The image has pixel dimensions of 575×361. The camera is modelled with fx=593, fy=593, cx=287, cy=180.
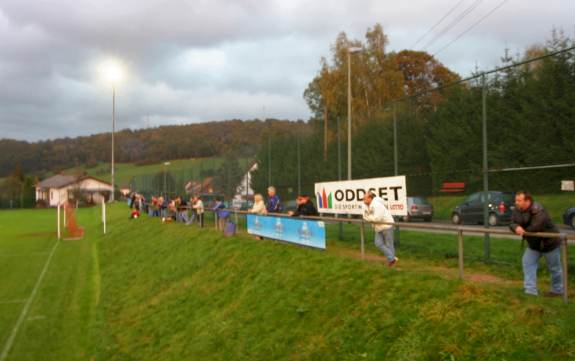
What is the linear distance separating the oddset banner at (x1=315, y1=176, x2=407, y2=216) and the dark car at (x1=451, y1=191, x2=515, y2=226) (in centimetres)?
139

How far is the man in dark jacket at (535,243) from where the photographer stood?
293 inches

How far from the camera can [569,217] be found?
10352 millimetres

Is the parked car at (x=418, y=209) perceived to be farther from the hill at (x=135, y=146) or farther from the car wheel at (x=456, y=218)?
the hill at (x=135, y=146)

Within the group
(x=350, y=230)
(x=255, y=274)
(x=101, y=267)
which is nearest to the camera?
(x=255, y=274)

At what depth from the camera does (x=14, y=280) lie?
2161cm

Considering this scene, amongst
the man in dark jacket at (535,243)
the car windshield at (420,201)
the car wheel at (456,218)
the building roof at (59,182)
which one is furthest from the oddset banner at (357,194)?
the building roof at (59,182)

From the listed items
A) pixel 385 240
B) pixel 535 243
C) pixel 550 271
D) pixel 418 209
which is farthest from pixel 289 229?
pixel 550 271

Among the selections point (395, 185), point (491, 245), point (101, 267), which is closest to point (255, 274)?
point (395, 185)

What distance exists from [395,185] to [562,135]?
4.13 metres

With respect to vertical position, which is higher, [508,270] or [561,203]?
[561,203]

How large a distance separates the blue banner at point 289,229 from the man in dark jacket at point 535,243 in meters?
5.04

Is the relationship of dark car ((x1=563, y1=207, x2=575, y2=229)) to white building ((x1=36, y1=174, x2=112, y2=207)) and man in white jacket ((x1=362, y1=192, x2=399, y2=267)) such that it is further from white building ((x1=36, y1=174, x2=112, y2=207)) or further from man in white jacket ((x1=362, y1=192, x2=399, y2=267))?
white building ((x1=36, y1=174, x2=112, y2=207))

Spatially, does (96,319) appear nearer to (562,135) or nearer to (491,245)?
(491,245)

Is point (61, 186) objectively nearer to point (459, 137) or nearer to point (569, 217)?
point (459, 137)
